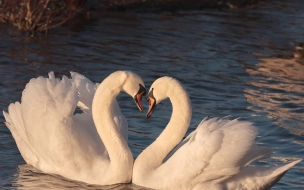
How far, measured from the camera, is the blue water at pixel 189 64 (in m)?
10.3

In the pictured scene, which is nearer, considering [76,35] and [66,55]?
[66,55]

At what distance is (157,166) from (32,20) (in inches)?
313

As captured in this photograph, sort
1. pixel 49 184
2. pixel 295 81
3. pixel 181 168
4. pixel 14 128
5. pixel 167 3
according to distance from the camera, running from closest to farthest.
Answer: pixel 181 168, pixel 49 184, pixel 14 128, pixel 295 81, pixel 167 3

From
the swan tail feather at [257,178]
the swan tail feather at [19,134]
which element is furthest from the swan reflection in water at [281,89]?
the swan tail feather at [19,134]

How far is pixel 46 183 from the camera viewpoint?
341 inches

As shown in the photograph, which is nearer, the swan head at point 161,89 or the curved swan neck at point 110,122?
the swan head at point 161,89

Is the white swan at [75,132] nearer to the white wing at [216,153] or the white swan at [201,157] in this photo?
the white swan at [201,157]

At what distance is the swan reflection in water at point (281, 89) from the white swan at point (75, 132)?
10.5ft

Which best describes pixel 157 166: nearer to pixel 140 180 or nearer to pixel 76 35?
pixel 140 180

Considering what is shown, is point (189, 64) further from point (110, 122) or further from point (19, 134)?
point (110, 122)

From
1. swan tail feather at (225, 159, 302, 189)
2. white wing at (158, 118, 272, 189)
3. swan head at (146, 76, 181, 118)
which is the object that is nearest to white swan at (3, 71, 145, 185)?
swan head at (146, 76, 181, 118)

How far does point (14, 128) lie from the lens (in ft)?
31.4

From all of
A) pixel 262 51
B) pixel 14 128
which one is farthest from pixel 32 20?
pixel 14 128

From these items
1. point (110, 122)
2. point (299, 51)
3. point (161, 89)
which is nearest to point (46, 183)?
point (110, 122)
